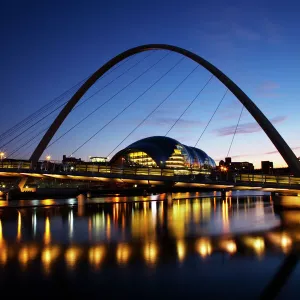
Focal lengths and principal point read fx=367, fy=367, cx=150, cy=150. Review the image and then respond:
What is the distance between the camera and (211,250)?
1588cm

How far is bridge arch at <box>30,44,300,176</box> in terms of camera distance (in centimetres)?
3147

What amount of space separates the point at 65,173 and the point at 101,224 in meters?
10.9

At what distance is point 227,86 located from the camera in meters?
37.5

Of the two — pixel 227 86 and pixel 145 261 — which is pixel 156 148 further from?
pixel 145 261

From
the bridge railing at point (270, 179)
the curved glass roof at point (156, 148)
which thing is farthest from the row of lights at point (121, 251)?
the curved glass roof at point (156, 148)

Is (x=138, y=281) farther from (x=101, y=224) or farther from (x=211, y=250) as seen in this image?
(x=101, y=224)

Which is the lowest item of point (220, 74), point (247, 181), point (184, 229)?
→ point (184, 229)

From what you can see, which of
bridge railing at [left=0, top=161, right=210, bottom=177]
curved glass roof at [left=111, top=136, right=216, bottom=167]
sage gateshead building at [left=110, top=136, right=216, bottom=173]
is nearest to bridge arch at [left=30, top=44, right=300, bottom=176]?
bridge railing at [left=0, top=161, right=210, bottom=177]

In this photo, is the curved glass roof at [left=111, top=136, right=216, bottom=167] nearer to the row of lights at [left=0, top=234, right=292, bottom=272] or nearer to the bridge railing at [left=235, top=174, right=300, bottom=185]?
the bridge railing at [left=235, top=174, right=300, bottom=185]

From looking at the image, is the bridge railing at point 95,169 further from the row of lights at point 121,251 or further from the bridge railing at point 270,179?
the row of lights at point 121,251

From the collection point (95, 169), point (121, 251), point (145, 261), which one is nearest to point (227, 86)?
point (95, 169)

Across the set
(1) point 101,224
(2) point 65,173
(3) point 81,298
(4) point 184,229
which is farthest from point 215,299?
(2) point 65,173

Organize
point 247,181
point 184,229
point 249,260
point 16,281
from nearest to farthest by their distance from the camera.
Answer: point 16,281 < point 249,260 < point 184,229 < point 247,181

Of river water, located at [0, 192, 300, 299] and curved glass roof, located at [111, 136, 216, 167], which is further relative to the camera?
curved glass roof, located at [111, 136, 216, 167]
